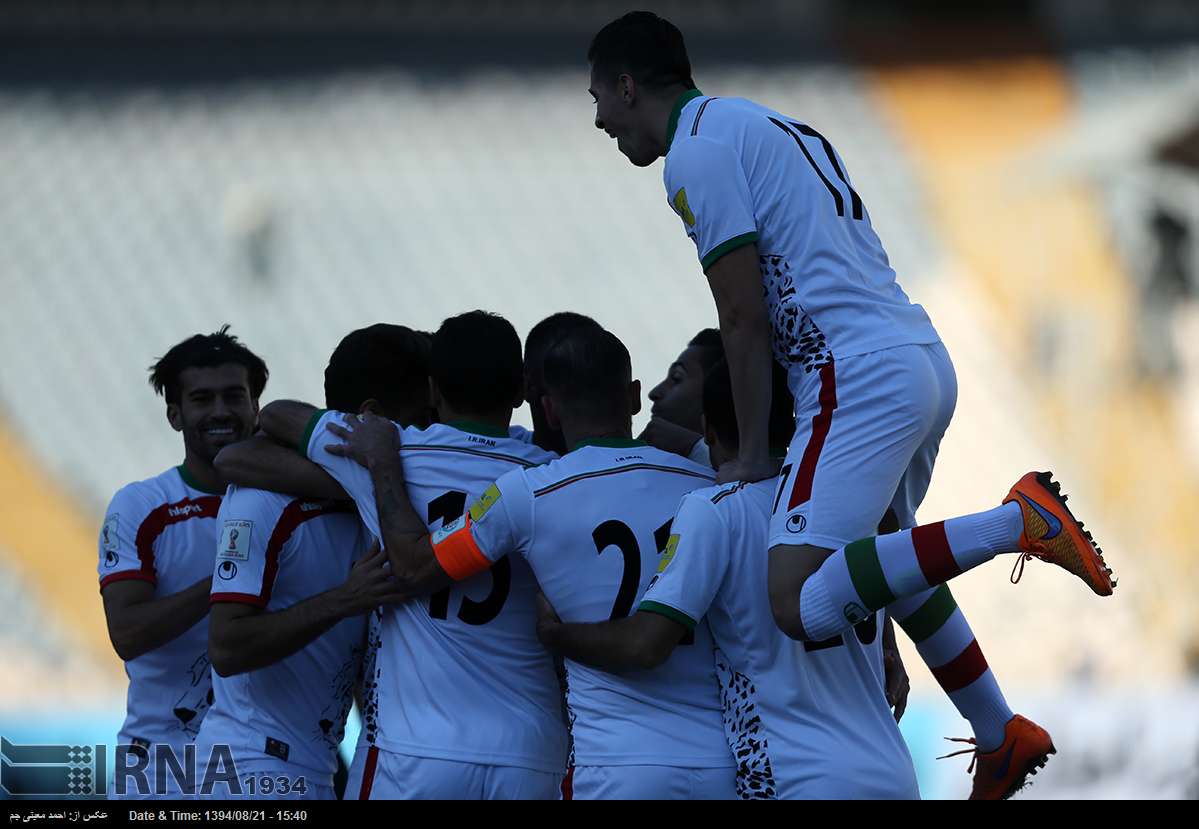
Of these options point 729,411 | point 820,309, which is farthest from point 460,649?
point 820,309

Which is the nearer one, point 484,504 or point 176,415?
point 484,504

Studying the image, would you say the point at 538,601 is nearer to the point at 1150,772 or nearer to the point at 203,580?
the point at 203,580

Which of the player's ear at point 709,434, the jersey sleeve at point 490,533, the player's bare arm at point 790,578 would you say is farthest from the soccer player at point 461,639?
the player's bare arm at point 790,578

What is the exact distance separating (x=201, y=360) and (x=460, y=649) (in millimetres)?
1429

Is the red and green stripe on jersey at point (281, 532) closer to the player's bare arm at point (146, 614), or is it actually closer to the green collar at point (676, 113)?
the player's bare arm at point (146, 614)

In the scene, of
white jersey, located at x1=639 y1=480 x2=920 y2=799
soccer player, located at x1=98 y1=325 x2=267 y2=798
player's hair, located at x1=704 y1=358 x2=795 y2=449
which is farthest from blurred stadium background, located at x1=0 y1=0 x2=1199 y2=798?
white jersey, located at x1=639 y1=480 x2=920 y2=799

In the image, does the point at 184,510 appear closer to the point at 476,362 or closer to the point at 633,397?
the point at 476,362

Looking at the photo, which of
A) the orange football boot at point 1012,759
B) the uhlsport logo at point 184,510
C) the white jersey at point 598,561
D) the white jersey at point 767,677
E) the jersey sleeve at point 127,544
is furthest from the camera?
the uhlsport logo at point 184,510

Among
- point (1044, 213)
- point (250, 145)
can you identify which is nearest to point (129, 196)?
point (250, 145)

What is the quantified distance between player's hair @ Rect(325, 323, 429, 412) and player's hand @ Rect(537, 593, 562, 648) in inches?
28.3

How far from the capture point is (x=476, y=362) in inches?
128

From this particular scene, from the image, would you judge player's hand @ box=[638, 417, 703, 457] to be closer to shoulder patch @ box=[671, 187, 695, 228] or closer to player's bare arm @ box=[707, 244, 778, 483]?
player's bare arm @ box=[707, 244, 778, 483]

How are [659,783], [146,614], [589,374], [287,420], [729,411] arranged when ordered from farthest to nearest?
[146,614] → [287,420] → [729,411] → [589,374] → [659,783]

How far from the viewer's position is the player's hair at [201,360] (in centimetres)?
414
